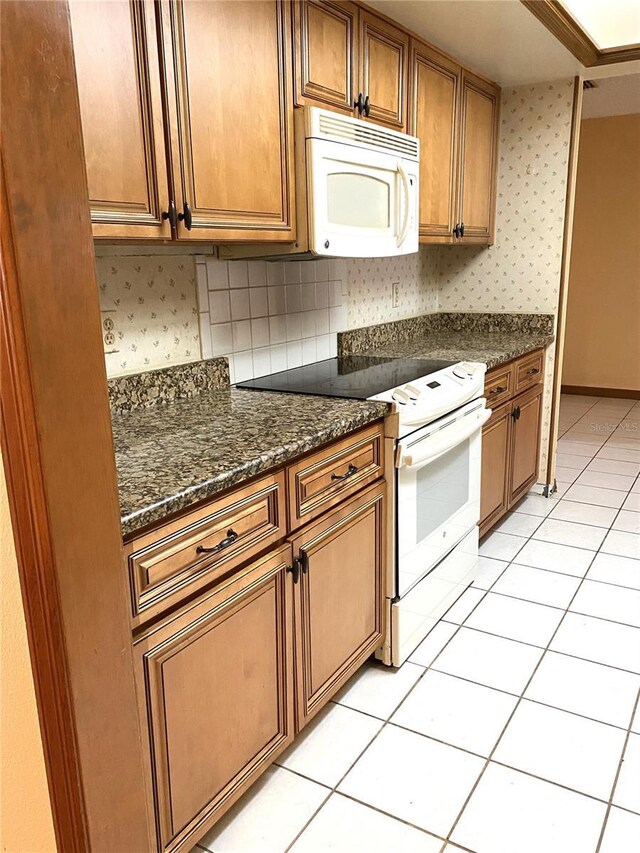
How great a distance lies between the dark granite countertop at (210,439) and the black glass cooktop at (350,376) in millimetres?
82

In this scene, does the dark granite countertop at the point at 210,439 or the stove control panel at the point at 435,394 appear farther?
the stove control panel at the point at 435,394

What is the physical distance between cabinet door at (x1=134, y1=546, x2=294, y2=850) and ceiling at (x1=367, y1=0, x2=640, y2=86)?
1.91 metres

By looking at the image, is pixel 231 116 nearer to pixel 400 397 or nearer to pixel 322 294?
pixel 400 397

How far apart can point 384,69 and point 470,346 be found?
1.28 meters

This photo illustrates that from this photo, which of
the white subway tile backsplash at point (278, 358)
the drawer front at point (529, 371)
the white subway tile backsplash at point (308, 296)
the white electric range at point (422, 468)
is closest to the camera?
the white electric range at point (422, 468)

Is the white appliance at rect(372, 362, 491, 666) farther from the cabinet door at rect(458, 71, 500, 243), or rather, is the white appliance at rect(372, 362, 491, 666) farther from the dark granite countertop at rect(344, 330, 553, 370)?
the cabinet door at rect(458, 71, 500, 243)

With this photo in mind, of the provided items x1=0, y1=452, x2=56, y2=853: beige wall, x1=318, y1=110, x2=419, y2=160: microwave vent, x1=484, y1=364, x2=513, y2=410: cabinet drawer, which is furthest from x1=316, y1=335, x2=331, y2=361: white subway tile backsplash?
x1=0, y1=452, x2=56, y2=853: beige wall

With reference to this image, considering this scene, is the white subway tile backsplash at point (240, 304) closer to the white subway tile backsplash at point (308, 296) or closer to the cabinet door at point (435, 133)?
the white subway tile backsplash at point (308, 296)

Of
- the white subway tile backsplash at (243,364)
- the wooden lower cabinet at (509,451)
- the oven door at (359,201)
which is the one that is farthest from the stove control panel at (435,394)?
the white subway tile backsplash at (243,364)

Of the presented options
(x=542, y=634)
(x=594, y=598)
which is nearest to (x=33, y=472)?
(x=542, y=634)

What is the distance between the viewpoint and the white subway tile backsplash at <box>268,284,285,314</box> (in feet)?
7.95

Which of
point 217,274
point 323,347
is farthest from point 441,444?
point 217,274

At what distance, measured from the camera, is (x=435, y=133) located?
2.68m

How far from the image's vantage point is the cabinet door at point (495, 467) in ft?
9.32
